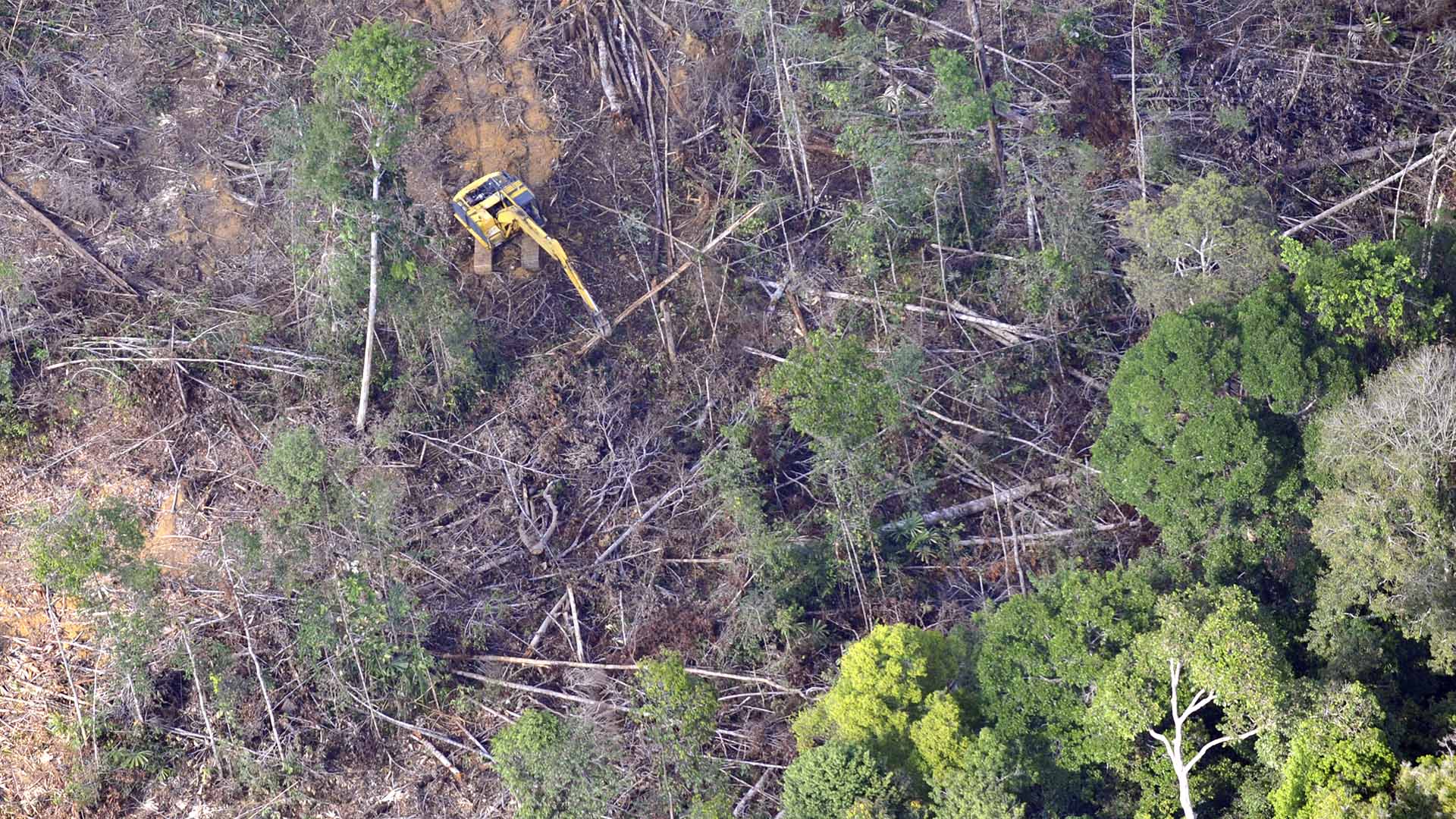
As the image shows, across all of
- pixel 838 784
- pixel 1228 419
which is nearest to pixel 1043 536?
pixel 1228 419

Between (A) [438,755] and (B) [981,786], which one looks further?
(A) [438,755]

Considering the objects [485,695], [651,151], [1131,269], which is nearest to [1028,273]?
[1131,269]

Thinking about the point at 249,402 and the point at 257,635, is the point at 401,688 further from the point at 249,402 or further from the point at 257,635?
the point at 249,402

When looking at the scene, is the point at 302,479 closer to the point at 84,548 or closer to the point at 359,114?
the point at 84,548

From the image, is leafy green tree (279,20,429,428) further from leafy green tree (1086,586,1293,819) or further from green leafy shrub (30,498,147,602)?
leafy green tree (1086,586,1293,819)

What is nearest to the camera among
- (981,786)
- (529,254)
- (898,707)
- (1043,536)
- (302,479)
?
(981,786)

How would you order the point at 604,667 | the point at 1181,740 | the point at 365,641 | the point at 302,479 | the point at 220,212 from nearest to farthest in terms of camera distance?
the point at 1181,740
the point at 302,479
the point at 365,641
the point at 604,667
the point at 220,212

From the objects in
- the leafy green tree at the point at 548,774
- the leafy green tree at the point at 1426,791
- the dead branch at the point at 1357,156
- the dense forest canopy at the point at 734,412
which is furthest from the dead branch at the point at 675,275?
the leafy green tree at the point at 1426,791
